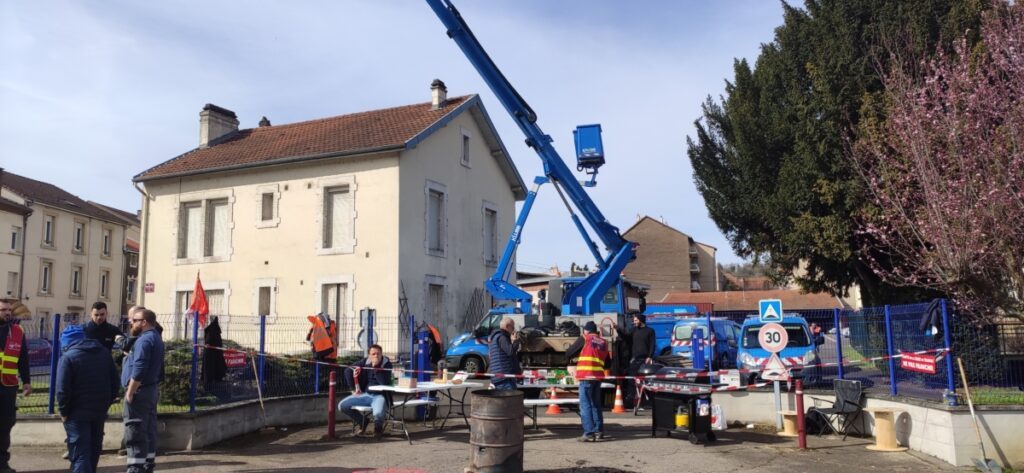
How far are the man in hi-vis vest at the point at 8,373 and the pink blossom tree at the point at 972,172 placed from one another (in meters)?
11.8

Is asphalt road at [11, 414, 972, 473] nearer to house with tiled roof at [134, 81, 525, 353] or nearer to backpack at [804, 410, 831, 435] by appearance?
backpack at [804, 410, 831, 435]

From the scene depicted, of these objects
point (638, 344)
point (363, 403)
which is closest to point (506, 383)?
point (363, 403)

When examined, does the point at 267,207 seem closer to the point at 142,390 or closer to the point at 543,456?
the point at 543,456

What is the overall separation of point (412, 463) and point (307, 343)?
7504 millimetres

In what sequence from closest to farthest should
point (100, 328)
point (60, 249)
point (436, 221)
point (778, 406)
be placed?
point (100, 328), point (778, 406), point (436, 221), point (60, 249)

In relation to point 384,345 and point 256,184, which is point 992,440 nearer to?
point 384,345

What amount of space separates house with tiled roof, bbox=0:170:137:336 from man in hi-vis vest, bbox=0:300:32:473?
32.4 meters

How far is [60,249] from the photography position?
4256cm

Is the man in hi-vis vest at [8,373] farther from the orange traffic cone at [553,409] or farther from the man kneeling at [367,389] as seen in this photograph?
the orange traffic cone at [553,409]

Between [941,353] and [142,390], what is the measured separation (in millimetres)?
9589

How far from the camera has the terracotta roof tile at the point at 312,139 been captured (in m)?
23.4

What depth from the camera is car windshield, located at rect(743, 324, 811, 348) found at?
54.7 feet

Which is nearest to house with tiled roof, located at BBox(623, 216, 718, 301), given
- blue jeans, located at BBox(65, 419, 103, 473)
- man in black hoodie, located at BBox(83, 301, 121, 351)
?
man in black hoodie, located at BBox(83, 301, 121, 351)

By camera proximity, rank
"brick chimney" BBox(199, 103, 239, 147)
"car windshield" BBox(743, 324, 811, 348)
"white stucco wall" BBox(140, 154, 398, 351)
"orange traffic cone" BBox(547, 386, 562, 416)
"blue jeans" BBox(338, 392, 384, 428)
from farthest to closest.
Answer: "brick chimney" BBox(199, 103, 239, 147)
"white stucco wall" BBox(140, 154, 398, 351)
"car windshield" BBox(743, 324, 811, 348)
"orange traffic cone" BBox(547, 386, 562, 416)
"blue jeans" BBox(338, 392, 384, 428)
